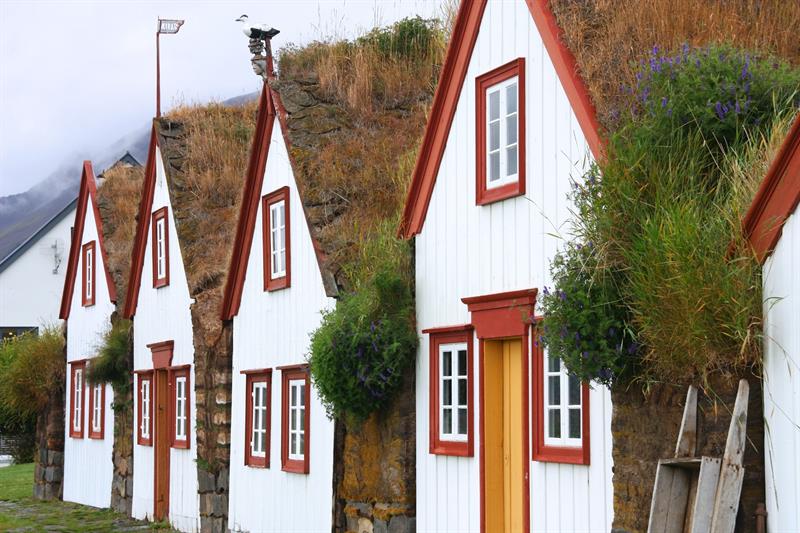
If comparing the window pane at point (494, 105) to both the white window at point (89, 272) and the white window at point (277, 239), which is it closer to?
the white window at point (277, 239)

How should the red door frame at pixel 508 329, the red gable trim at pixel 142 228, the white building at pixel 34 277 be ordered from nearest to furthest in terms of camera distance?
1. the red door frame at pixel 508 329
2. the red gable trim at pixel 142 228
3. the white building at pixel 34 277

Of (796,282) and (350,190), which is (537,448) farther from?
(350,190)

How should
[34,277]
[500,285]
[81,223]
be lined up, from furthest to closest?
[34,277]
[81,223]
[500,285]

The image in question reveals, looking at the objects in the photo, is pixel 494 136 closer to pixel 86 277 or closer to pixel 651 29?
pixel 651 29

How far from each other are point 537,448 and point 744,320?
336 cm

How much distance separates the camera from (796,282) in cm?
848

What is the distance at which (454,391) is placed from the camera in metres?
13.3

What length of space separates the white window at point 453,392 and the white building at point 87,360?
1325cm

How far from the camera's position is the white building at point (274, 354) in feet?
53.2

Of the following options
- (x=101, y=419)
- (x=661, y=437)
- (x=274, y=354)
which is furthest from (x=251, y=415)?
(x=661, y=437)

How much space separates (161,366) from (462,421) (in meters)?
10.3

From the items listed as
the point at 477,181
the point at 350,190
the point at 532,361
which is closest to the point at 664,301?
the point at 532,361

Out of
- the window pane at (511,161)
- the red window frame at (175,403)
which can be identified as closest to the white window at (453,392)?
the window pane at (511,161)

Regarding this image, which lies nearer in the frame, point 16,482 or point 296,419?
point 296,419
